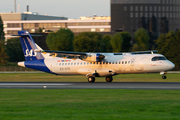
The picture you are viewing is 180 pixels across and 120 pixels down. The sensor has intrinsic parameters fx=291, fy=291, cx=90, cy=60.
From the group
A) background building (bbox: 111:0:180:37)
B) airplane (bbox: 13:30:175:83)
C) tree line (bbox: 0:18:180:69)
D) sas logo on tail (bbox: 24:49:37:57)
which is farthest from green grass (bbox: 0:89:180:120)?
background building (bbox: 111:0:180:37)

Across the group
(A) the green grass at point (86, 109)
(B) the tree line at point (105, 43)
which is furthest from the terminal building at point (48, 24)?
(A) the green grass at point (86, 109)

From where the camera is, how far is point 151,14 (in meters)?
113

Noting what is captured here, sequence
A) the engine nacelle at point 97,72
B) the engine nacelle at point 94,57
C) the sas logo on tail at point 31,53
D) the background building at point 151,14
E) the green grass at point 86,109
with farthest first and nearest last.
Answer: the background building at point 151,14 < the sas logo on tail at point 31,53 < the engine nacelle at point 97,72 < the engine nacelle at point 94,57 < the green grass at point 86,109

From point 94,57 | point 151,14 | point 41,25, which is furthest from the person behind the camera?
point 41,25

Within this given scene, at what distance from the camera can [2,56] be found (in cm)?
9725

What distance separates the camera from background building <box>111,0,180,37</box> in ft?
364

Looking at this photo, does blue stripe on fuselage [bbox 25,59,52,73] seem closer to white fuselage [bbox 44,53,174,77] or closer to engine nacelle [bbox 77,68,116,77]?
white fuselage [bbox 44,53,174,77]

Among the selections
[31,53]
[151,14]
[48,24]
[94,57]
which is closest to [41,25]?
[48,24]

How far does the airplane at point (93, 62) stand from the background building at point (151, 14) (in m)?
77.0

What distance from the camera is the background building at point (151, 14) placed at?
11088cm

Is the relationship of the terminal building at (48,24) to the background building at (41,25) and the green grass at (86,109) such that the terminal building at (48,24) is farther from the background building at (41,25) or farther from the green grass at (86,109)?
A: the green grass at (86,109)

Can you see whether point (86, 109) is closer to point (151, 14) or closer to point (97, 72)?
point (97, 72)

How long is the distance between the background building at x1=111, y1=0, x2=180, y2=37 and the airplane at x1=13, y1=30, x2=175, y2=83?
3030 inches

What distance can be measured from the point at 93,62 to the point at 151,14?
81312 mm
